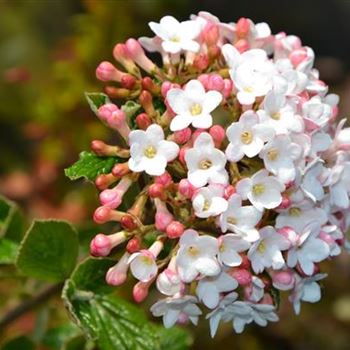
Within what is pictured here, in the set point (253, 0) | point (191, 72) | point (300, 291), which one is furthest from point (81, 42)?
point (300, 291)

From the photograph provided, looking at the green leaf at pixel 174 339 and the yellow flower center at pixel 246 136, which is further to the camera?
the green leaf at pixel 174 339

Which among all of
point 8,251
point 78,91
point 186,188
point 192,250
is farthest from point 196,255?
point 78,91

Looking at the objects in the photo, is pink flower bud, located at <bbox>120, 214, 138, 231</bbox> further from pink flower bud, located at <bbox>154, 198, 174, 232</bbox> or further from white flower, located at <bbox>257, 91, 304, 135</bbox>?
white flower, located at <bbox>257, 91, 304, 135</bbox>

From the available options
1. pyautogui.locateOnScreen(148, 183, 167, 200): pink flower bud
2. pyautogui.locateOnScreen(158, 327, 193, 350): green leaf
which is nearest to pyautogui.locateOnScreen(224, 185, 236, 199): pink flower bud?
pyautogui.locateOnScreen(148, 183, 167, 200): pink flower bud

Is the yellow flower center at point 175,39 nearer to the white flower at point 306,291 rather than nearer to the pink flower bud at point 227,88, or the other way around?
the pink flower bud at point 227,88

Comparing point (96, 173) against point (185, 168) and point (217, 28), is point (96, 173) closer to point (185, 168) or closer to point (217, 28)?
point (185, 168)

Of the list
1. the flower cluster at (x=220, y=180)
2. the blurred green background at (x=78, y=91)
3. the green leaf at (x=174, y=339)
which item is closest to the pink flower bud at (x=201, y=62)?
the flower cluster at (x=220, y=180)
